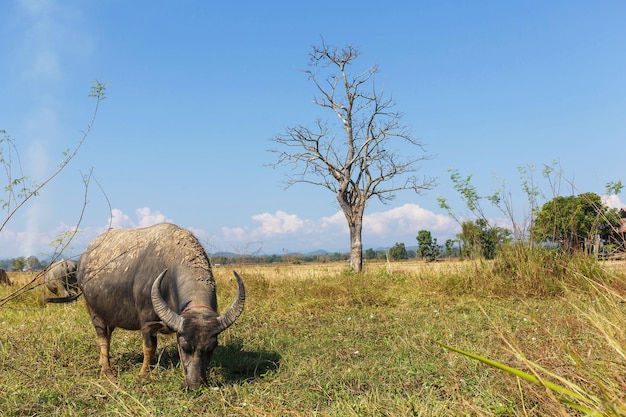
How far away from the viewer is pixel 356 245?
2452cm

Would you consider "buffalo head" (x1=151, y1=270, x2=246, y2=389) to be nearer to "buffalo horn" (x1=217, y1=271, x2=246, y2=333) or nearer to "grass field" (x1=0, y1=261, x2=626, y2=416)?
"buffalo horn" (x1=217, y1=271, x2=246, y2=333)

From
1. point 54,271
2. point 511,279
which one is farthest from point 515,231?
point 54,271

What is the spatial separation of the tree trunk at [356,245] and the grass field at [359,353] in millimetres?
11793

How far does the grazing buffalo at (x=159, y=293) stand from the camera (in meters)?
5.35

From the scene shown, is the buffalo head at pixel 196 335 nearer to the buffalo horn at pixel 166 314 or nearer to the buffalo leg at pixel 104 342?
the buffalo horn at pixel 166 314

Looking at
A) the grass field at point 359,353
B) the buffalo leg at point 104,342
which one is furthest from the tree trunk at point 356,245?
the buffalo leg at point 104,342

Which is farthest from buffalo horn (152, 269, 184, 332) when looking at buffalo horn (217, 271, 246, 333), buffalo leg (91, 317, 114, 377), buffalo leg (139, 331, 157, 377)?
buffalo leg (91, 317, 114, 377)

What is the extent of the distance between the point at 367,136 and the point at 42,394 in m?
21.7

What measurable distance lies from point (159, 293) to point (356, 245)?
19238 mm

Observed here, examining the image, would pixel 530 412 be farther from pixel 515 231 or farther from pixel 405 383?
pixel 515 231

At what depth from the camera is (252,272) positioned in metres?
13.2

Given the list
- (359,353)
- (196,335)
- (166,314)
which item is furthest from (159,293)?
(359,353)

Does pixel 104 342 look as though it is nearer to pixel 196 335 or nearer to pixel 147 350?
pixel 147 350

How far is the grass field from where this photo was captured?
3.78 m
